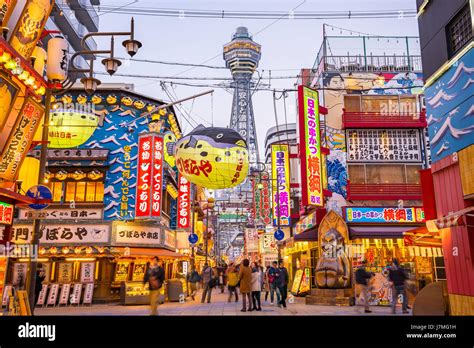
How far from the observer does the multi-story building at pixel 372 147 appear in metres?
24.0

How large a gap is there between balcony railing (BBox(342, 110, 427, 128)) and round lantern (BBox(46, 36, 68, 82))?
18.7 metres

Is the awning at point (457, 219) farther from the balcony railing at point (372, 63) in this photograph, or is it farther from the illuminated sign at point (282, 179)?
the balcony railing at point (372, 63)

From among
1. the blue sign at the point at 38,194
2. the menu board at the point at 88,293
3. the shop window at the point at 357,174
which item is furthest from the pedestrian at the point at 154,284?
the shop window at the point at 357,174

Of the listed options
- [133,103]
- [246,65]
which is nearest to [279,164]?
[133,103]

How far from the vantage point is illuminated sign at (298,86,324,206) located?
2233 cm

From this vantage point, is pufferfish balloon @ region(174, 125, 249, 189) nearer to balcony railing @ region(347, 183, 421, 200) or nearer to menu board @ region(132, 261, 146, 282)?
menu board @ region(132, 261, 146, 282)

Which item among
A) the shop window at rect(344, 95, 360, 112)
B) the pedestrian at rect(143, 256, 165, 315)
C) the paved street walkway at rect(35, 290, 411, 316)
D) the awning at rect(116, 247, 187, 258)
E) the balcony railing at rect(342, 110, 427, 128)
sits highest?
the shop window at rect(344, 95, 360, 112)

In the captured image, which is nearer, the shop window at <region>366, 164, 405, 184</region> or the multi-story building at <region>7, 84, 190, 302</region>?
the multi-story building at <region>7, 84, 190, 302</region>

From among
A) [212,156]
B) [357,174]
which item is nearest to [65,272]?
[212,156]

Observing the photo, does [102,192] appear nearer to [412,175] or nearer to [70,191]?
[70,191]

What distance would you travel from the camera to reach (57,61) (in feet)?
41.8

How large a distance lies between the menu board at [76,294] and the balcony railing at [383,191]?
16485 millimetres

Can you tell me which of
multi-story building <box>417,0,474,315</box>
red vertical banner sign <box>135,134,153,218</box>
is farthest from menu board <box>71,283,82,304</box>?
multi-story building <box>417,0,474,315</box>
